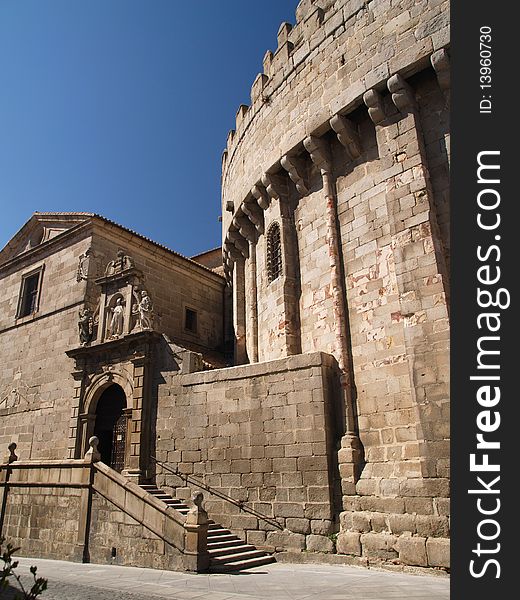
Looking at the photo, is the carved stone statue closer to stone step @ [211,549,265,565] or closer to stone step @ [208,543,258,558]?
stone step @ [208,543,258,558]

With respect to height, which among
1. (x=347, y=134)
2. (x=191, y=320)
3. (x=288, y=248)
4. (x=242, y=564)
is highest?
(x=347, y=134)

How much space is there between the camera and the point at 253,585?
23.1 ft

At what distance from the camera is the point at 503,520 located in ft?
13.2

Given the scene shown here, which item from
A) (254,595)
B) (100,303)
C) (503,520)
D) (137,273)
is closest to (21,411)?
(100,303)

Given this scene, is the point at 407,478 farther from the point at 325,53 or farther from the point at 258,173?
the point at 325,53

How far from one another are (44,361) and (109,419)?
13.4 ft

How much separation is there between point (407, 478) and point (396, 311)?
3.11m

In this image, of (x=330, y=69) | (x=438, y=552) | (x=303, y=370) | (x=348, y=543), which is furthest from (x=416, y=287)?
(x=330, y=69)

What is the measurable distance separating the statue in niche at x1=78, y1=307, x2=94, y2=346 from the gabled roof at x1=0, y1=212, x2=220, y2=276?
367 centimetres

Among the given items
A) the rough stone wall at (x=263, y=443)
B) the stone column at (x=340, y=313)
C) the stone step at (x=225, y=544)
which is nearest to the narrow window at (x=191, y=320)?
the rough stone wall at (x=263, y=443)

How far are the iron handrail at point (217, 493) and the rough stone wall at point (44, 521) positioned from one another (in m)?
2.12

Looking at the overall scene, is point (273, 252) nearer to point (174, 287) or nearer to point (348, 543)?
point (174, 287)

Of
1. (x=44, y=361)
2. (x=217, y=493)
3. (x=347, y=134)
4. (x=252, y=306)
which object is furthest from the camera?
(x=44, y=361)

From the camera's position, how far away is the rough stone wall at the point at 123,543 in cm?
880
